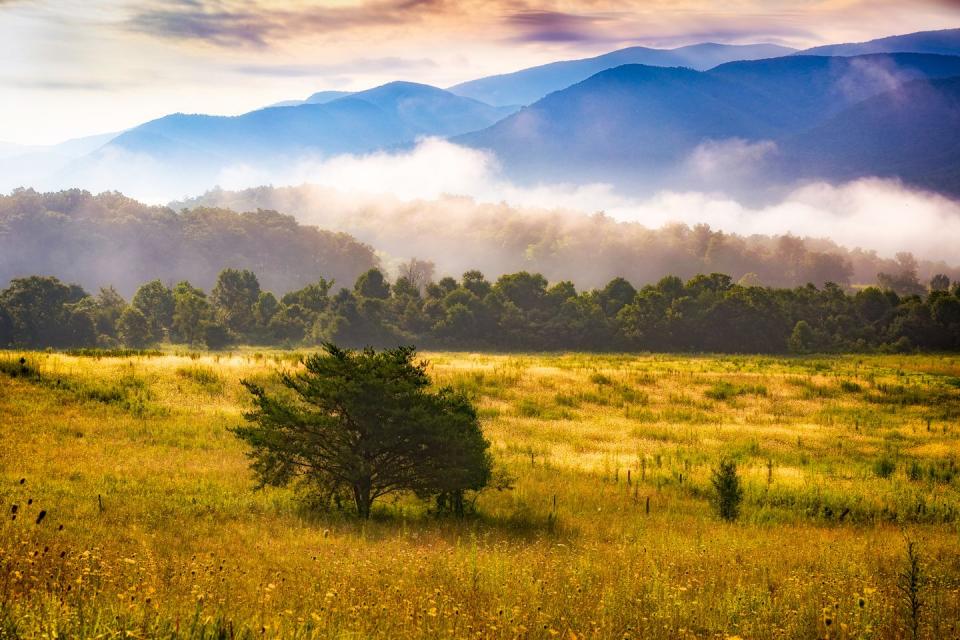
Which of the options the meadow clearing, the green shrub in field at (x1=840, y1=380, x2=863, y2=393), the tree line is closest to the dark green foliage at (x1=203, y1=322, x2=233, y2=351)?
the tree line

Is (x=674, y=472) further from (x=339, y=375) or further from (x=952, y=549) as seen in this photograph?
(x=339, y=375)

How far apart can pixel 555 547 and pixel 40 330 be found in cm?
7906

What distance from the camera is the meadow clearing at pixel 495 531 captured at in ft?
23.5

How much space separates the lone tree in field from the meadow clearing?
822mm

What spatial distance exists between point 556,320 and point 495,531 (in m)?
76.2

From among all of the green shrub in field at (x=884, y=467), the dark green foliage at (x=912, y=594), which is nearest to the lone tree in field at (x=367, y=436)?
the dark green foliage at (x=912, y=594)

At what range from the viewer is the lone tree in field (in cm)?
1530

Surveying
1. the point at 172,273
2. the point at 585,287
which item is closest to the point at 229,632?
the point at 172,273

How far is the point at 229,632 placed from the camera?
5977 millimetres

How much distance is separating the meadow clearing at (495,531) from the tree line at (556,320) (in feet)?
165

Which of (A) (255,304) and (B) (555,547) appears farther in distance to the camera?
(A) (255,304)

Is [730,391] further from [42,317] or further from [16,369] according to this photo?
[42,317]

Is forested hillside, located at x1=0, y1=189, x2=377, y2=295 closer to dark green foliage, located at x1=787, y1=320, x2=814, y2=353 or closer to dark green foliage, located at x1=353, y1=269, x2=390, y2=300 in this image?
dark green foliage, located at x1=353, y1=269, x2=390, y2=300

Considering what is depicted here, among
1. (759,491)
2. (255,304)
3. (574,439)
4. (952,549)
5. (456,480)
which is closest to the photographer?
(952,549)
